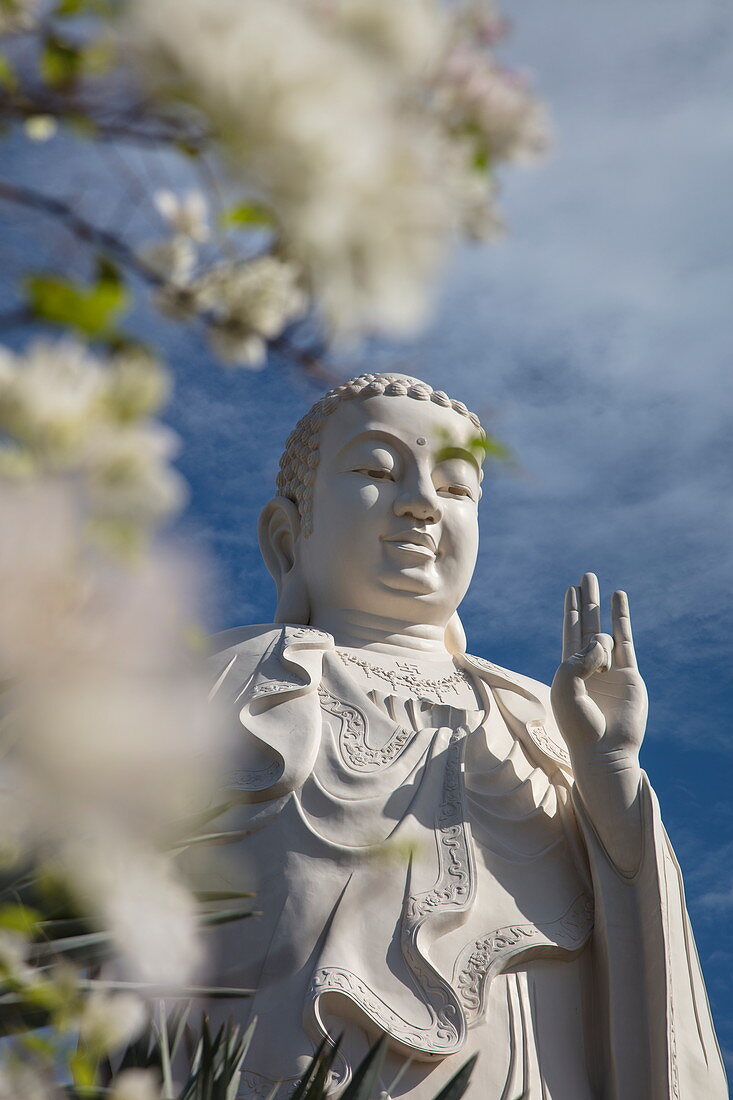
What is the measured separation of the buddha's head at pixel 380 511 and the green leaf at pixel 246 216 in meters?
4.00

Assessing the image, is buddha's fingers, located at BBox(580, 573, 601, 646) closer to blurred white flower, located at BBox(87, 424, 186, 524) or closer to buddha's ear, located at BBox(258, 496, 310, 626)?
buddha's ear, located at BBox(258, 496, 310, 626)

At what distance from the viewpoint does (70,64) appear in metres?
1.11

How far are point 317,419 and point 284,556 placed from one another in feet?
2.15

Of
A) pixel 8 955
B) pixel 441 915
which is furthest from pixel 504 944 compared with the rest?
pixel 8 955

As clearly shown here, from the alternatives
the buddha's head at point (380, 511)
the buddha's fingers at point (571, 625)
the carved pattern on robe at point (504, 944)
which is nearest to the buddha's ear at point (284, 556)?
the buddha's head at point (380, 511)

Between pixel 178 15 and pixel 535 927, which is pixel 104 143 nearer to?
pixel 178 15

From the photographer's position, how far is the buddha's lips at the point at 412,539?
17.0 ft

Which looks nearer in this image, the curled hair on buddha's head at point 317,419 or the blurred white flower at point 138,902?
the blurred white flower at point 138,902

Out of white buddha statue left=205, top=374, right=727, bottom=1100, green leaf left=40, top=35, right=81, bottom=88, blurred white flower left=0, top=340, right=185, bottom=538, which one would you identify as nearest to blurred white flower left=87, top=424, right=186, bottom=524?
blurred white flower left=0, top=340, right=185, bottom=538

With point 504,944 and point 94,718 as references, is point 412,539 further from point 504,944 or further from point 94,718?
point 94,718

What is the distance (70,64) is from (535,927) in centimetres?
373

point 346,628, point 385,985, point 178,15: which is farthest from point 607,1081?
point 178,15

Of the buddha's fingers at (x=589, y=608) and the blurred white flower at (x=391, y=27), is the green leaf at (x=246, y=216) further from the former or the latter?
the buddha's fingers at (x=589, y=608)

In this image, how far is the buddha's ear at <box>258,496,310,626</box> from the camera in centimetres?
543
